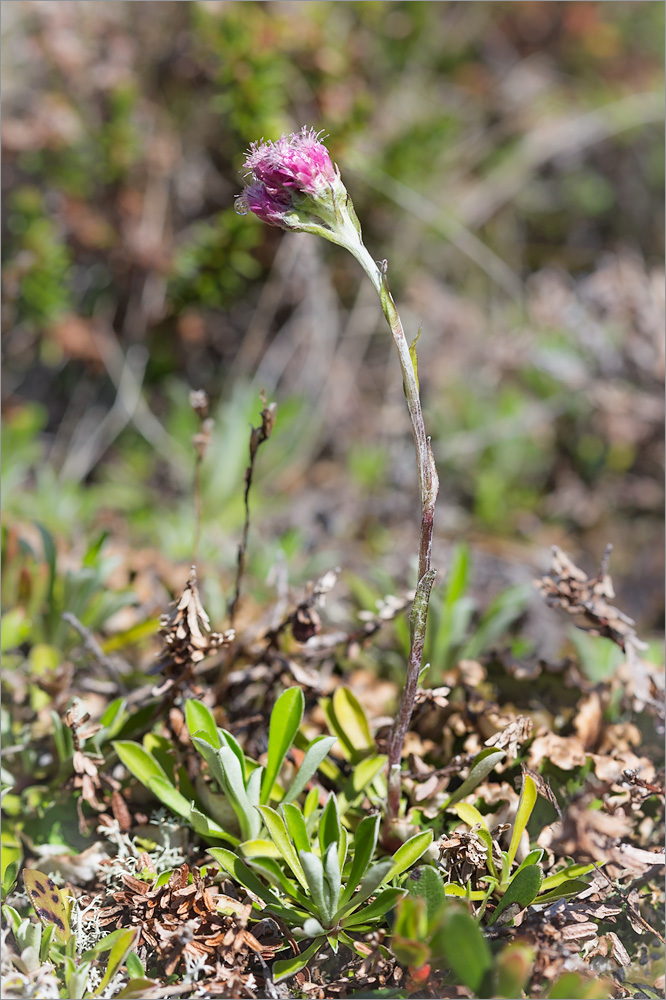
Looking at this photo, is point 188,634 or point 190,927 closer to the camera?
point 190,927

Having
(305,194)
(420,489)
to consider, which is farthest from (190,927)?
(305,194)

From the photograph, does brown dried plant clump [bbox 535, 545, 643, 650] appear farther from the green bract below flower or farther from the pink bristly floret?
the pink bristly floret

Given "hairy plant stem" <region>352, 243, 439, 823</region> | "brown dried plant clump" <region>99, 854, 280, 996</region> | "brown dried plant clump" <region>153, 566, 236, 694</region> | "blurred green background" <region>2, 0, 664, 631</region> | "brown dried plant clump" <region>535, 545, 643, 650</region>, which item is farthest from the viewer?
"blurred green background" <region>2, 0, 664, 631</region>

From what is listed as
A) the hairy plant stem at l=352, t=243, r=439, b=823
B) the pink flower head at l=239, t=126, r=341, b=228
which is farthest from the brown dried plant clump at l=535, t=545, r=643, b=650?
the pink flower head at l=239, t=126, r=341, b=228

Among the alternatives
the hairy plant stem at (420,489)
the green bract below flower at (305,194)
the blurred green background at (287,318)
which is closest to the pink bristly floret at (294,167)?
the green bract below flower at (305,194)

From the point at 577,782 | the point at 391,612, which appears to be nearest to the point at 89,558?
the point at 391,612

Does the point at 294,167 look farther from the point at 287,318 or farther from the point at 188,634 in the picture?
the point at 287,318

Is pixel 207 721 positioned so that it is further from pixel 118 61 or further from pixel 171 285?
pixel 118 61
